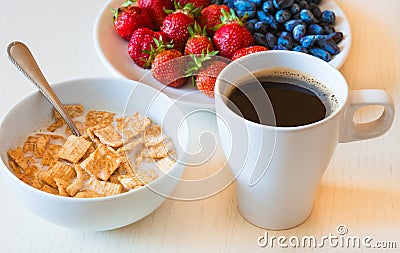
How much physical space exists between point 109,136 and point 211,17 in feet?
1.16

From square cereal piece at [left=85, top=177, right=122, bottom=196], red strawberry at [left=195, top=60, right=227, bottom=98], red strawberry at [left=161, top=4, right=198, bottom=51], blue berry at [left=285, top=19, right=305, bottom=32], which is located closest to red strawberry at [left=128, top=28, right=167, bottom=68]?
red strawberry at [left=161, top=4, right=198, bottom=51]

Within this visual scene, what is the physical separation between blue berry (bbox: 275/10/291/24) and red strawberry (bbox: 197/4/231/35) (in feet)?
0.31

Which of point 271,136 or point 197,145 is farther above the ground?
point 271,136

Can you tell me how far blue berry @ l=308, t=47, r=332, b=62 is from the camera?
42.2 inches

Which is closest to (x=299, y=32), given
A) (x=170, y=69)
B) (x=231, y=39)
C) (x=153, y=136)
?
(x=231, y=39)

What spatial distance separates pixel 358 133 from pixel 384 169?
149 mm

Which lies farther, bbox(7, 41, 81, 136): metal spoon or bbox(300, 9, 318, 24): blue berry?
bbox(300, 9, 318, 24): blue berry

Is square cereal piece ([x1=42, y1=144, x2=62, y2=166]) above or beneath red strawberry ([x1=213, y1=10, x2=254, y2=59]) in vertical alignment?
above

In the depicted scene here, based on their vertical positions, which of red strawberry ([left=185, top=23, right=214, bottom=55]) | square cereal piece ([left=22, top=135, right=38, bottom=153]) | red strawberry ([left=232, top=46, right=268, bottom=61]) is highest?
square cereal piece ([left=22, top=135, right=38, bottom=153])

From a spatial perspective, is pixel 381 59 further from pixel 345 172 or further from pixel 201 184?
pixel 201 184

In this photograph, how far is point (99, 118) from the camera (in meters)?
0.96

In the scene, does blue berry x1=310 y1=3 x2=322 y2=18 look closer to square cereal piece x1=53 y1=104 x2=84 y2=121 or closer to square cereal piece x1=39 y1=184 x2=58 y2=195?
square cereal piece x1=53 y1=104 x2=84 y2=121

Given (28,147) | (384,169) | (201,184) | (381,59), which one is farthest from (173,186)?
(381,59)

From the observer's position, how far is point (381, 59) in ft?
3.81
